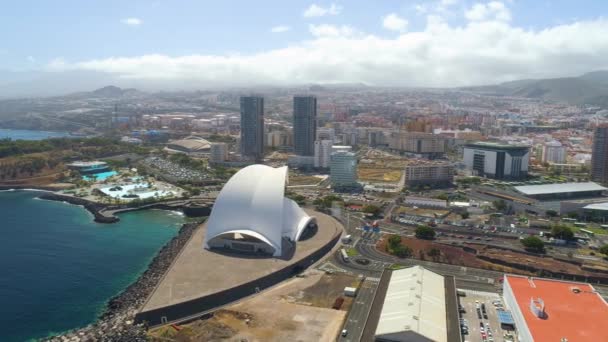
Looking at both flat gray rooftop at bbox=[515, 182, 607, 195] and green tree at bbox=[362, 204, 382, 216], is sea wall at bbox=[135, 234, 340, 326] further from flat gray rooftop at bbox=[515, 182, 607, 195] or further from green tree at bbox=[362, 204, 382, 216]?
flat gray rooftop at bbox=[515, 182, 607, 195]

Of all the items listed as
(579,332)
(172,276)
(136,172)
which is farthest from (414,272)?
(136,172)

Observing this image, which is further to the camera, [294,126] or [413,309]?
[294,126]

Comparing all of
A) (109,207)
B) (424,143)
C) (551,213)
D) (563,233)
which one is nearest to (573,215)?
(551,213)

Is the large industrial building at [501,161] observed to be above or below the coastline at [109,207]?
above

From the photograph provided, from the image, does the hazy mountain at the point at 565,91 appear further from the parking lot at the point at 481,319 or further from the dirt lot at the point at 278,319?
the dirt lot at the point at 278,319

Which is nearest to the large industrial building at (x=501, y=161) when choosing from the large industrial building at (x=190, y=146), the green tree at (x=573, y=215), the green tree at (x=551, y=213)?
the green tree at (x=551, y=213)

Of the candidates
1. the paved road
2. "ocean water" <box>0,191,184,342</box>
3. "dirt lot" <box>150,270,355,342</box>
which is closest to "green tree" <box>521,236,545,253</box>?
the paved road

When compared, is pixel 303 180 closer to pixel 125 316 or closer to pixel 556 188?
pixel 556 188
